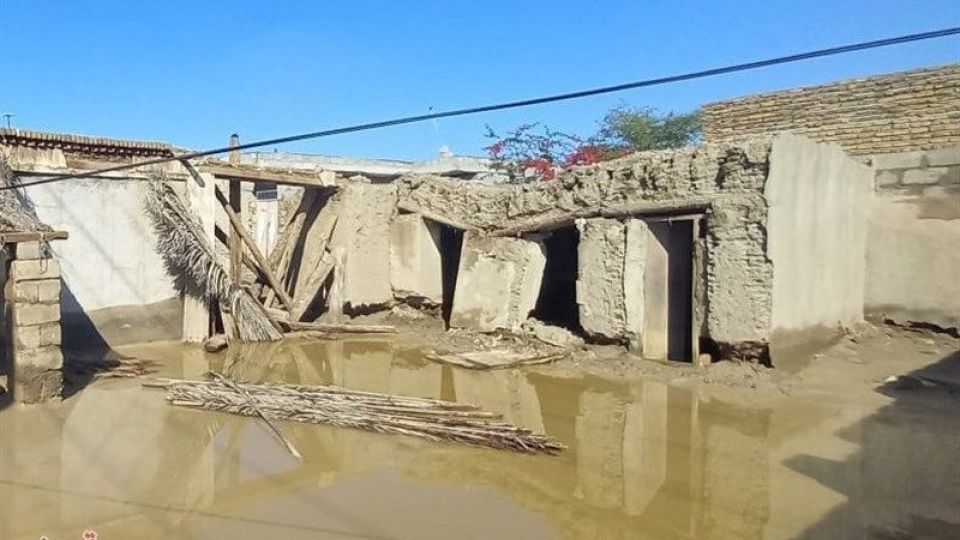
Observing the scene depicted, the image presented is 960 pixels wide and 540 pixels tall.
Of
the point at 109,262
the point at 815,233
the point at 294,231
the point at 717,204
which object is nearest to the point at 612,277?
the point at 717,204

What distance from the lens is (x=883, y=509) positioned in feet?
16.2

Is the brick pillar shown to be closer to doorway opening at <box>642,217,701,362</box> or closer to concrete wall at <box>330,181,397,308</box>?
concrete wall at <box>330,181,397,308</box>

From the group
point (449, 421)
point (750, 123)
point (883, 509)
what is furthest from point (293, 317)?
point (883, 509)

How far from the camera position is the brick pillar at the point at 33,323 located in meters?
7.50

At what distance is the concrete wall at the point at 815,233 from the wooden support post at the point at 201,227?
8363mm

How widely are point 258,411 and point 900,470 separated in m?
5.91

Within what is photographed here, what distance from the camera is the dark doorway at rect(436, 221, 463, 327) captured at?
1356 cm

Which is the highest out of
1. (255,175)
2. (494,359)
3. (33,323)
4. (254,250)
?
(255,175)

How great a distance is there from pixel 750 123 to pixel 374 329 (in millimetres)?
7665

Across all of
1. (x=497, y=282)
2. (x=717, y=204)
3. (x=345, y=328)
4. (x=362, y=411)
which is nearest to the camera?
(x=362, y=411)

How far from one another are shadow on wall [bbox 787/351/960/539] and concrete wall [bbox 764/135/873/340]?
150 cm

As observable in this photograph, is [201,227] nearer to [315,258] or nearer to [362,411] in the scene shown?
[315,258]

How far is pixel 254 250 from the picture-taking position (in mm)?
12227

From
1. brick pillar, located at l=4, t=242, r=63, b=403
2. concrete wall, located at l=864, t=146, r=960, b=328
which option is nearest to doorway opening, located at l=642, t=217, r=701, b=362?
concrete wall, located at l=864, t=146, r=960, b=328
